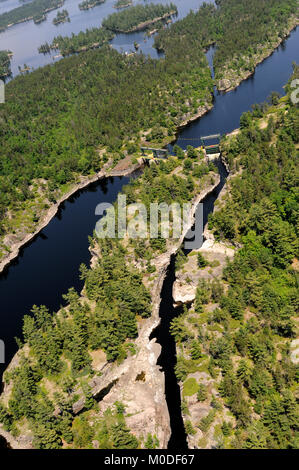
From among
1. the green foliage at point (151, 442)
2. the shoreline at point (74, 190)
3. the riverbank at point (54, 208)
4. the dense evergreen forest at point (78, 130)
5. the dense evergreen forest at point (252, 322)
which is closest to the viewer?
the dense evergreen forest at point (252, 322)

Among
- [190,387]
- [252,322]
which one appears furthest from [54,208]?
[190,387]

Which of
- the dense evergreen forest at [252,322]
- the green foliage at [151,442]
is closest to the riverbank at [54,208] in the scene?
the dense evergreen forest at [252,322]

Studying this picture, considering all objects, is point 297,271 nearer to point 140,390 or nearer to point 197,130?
point 140,390

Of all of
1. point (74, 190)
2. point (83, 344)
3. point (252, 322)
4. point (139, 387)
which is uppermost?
point (74, 190)

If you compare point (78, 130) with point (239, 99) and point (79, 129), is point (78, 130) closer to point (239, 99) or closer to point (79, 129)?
point (79, 129)

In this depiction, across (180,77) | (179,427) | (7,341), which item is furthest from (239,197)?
(180,77)

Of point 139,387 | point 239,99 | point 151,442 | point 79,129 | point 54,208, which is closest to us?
point 151,442

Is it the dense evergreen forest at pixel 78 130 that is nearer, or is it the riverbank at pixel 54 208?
the riverbank at pixel 54 208

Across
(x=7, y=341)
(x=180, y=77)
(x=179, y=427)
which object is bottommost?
(x=179, y=427)

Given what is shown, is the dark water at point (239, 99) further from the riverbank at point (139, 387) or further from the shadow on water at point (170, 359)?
the riverbank at point (139, 387)
